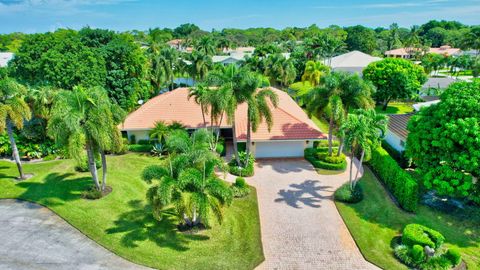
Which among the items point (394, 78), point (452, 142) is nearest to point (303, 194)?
point (452, 142)

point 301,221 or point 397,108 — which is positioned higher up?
point 397,108

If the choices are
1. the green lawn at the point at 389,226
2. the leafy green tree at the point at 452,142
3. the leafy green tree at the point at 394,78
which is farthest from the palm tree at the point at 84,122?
the leafy green tree at the point at 394,78

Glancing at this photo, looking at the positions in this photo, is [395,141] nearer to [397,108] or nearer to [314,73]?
[314,73]

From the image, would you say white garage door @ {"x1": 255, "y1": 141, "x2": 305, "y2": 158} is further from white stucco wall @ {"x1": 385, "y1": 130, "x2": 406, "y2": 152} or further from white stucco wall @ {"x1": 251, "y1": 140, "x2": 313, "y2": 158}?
white stucco wall @ {"x1": 385, "y1": 130, "x2": 406, "y2": 152}

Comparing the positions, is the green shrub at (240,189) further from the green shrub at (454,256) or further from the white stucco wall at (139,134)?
the white stucco wall at (139,134)

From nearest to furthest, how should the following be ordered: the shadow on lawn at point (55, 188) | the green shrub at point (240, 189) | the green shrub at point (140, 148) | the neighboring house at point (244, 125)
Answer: the shadow on lawn at point (55, 188)
the green shrub at point (240, 189)
the neighboring house at point (244, 125)
the green shrub at point (140, 148)

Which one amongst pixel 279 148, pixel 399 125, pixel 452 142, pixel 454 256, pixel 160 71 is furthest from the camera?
pixel 160 71
